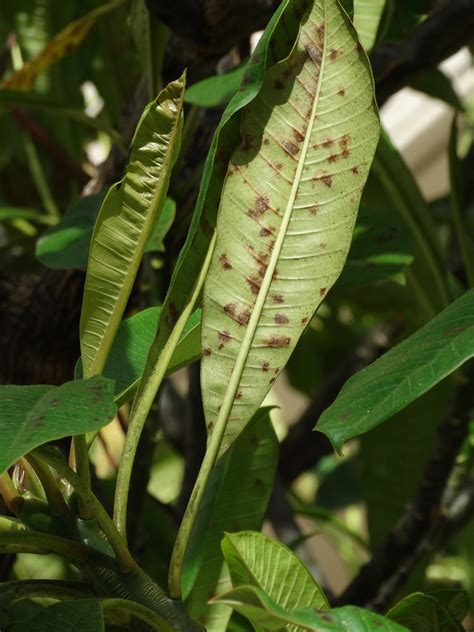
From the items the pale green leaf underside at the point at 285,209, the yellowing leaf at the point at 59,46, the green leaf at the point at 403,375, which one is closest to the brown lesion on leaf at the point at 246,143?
the pale green leaf underside at the point at 285,209

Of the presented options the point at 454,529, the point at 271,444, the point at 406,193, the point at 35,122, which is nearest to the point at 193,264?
the point at 271,444

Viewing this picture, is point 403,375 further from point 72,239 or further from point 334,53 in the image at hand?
point 72,239

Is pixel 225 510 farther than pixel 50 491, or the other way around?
pixel 225 510

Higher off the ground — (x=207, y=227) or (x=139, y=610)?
(x=207, y=227)

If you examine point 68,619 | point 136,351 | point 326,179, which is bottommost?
point 68,619

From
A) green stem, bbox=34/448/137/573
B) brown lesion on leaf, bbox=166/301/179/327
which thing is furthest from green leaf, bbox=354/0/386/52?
green stem, bbox=34/448/137/573

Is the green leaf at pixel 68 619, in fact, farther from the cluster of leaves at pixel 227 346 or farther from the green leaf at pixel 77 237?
the green leaf at pixel 77 237

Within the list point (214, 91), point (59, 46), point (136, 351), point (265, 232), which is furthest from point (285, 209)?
point (59, 46)

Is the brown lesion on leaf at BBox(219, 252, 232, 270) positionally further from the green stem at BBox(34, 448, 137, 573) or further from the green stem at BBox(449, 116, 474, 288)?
the green stem at BBox(449, 116, 474, 288)
